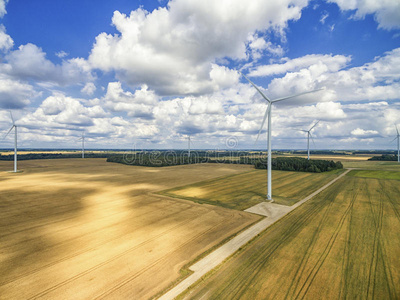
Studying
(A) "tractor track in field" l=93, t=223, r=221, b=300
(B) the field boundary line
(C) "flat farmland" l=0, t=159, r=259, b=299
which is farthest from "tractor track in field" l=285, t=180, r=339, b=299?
(A) "tractor track in field" l=93, t=223, r=221, b=300

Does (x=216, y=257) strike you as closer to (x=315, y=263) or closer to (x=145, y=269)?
(x=145, y=269)

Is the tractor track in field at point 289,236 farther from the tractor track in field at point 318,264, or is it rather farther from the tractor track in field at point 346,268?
the tractor track in field at point 346,268

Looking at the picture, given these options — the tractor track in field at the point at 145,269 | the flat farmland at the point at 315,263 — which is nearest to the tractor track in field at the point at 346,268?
the flat farmland at the point at 315,263

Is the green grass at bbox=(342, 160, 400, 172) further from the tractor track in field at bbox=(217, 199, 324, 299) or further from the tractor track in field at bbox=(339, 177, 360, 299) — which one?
the tractor track in field at bbox=(339, 177, 360, 299)

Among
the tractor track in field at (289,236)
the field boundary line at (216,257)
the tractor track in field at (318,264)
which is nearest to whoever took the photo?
the tractor track in field at (318,264)

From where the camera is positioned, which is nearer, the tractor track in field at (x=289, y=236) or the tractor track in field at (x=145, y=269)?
the tractor track in field at (x=145, y=269)

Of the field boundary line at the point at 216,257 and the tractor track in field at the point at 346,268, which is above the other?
the tractor track in field at the point at 346,268

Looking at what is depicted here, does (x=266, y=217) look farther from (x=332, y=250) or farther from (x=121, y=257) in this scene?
(x=121, y=257)

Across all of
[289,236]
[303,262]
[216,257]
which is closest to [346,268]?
[303,262]
